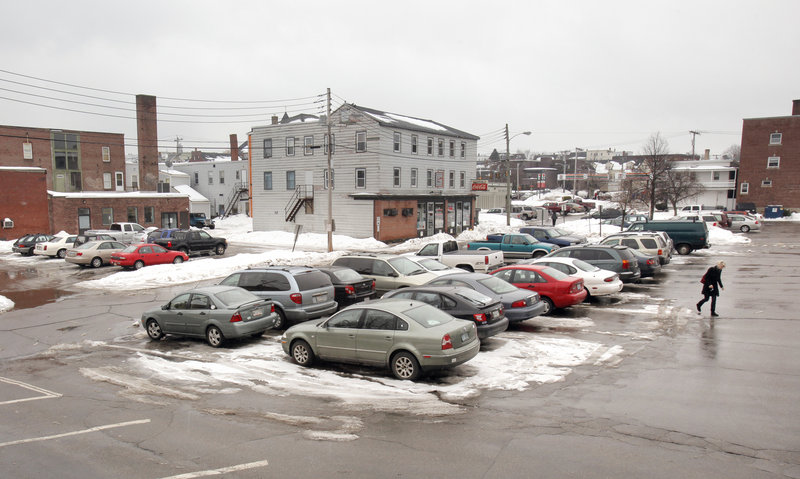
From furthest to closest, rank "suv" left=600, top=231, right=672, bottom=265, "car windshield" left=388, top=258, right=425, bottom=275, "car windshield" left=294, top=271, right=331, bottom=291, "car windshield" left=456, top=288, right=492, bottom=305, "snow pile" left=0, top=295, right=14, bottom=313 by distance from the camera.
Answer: "suv" left=600, top=231, right=672, bottom=265
"snow pile" left=0, top=295, right=14, bottom=313
"car windshield" left=388, top=258, right=425, bottom=275
"car windshield" left=294, top=271, right=331, bottom=291
"car windshield" left=456, top=288, right=492, bottom=305

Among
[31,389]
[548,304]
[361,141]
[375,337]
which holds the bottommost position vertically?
[31,389]

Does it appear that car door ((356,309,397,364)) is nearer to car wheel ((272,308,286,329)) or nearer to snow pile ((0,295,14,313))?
car wheel ((272,308,286,329))

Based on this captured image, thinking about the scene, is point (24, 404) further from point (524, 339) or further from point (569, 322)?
point (569, 322)

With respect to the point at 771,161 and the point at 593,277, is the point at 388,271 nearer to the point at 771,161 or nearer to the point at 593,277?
the point at 593,277

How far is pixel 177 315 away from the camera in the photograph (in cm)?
1385

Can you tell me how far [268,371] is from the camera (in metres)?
11.0

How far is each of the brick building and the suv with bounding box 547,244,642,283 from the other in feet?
189

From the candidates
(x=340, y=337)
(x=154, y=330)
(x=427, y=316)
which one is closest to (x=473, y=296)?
(x=427, y=316)

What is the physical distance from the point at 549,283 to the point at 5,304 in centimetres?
1853

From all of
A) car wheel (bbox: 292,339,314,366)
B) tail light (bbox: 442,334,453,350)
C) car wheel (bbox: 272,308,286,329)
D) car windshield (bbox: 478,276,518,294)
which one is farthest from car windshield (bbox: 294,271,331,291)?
tail light (bbox: 442,334,453,350)

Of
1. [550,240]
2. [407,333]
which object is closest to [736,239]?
[550,240]

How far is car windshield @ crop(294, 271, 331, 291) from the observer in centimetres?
1496

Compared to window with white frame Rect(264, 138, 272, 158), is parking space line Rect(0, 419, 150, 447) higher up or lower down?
lower down

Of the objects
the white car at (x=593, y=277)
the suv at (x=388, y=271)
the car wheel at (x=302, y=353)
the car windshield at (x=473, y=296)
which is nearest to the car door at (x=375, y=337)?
the car wheel at (x=302, y=353)
